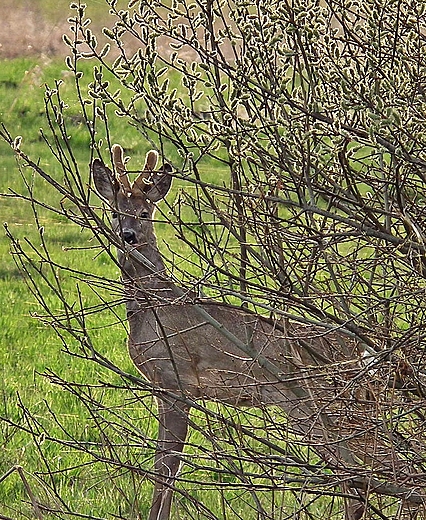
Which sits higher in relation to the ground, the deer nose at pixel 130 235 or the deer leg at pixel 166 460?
the deer nose at pixel 130 235

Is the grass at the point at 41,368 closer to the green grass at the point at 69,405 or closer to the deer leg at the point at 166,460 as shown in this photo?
the green grass at the point at 69,405

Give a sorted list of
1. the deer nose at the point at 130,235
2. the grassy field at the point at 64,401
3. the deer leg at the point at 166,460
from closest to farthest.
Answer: the grassy field at the point at 64,401
the deer leg at the point at 166,460
the deer nose at the point at 130,235

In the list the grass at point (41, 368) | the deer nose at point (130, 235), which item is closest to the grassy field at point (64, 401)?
the grass at point (41, 368)

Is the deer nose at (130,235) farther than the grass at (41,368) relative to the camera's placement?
Yes

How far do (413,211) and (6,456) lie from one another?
3.50 metres

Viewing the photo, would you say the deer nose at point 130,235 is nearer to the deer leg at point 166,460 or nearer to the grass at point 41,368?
the grass at point 41,368

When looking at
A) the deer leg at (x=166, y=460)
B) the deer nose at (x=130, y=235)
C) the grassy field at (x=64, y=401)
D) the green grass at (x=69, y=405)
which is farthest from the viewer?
the deer nose at (x=130, y=235)

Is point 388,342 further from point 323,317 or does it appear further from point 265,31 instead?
point 265,31

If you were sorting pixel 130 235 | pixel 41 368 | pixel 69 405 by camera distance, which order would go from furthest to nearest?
pixel 41 368
pixel 69 405
pixel 130 235

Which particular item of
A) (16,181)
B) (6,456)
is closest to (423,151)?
(6,456)

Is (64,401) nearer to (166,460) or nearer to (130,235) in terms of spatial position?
(130,235)

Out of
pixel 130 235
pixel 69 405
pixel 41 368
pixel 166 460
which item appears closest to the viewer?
pixel 166 460

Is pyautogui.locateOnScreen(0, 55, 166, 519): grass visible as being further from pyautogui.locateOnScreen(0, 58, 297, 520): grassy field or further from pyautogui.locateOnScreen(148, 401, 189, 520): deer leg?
pyautogui.locateOnScreen(148, 401, 189, 520): deer leg

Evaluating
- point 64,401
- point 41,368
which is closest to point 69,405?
point 64,401
